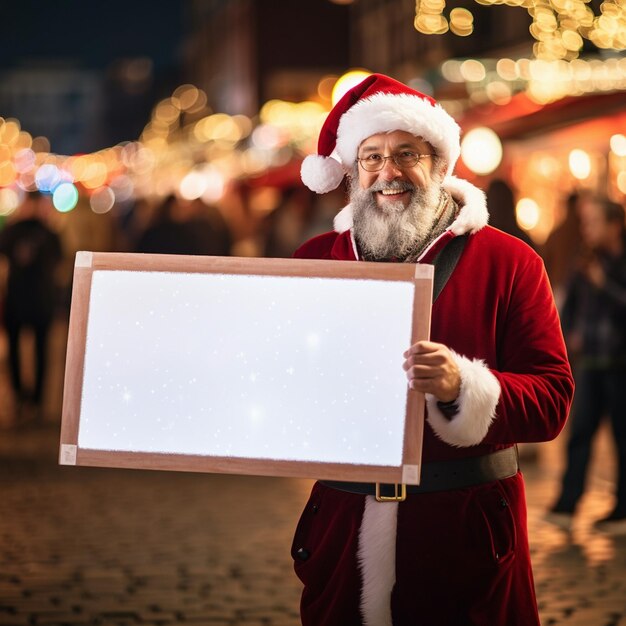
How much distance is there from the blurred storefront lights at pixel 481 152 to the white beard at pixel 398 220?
25.3ft

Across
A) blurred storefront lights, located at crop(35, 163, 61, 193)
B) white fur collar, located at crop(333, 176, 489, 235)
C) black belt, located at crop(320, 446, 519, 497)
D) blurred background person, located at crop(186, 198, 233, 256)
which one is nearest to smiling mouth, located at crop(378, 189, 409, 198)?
white fur collar, located at crop(333, 176, 489, 235)

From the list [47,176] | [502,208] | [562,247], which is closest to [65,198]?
[47,176]

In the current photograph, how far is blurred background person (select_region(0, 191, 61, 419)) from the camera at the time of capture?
44.2 ft

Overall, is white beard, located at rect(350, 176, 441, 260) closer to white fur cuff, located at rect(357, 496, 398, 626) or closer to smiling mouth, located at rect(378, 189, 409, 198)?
smiling mouth, located at rect(378, 189, 409, 198)

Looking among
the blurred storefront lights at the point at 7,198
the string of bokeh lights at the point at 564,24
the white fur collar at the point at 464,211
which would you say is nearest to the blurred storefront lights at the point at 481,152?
the string of bokeh lights at the point at 564,24

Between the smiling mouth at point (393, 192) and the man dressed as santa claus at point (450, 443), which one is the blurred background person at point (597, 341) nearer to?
the man dressed as santa claus at point (450, 443)

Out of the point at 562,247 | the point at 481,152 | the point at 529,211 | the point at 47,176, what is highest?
the point at 47,176

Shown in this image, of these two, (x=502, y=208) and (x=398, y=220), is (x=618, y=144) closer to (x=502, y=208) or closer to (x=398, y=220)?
(x=502, y=208)

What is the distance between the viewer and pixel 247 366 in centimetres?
Answer: 312

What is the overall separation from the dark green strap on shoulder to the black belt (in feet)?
1.41

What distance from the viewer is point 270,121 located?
40875 millimetres

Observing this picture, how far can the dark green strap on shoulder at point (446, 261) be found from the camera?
3354 millimetres

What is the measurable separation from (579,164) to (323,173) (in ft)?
38.8

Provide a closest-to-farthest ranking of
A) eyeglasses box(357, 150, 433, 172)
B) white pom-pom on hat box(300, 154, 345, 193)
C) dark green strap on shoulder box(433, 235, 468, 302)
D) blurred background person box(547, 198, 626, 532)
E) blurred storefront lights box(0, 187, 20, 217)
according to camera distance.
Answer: dark green strap on shoulder box(433, 235, 468, 302), eyeglasses box(357, 150, 433, 172), white pom-pom on hat box(300, 154, 345, 193), blurred background person box(547, 198, 626, 532), blurred storefront lights box(0, 187, 20, 217)
